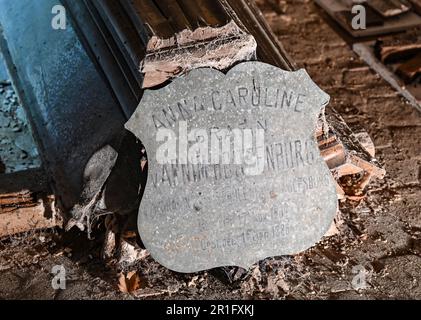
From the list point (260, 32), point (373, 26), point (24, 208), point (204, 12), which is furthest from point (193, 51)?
point (373, 26)

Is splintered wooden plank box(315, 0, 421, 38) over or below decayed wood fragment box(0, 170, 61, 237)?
below

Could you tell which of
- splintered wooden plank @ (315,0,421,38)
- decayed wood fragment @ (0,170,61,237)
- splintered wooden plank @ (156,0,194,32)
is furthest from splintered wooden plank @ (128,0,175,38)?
splintered wooden plank @ (315,0,421,38)

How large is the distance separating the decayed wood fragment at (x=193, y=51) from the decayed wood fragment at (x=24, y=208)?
970 millimetres

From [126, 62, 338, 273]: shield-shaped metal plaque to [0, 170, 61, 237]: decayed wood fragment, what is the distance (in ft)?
2.47

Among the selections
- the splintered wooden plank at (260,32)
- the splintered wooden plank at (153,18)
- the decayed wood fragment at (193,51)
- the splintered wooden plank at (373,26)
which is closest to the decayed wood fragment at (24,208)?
the decayed wood fragment at (193,51)

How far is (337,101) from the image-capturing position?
535 centimetres

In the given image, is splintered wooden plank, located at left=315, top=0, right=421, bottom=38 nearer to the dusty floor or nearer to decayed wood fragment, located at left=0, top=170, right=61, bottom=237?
the dusty floor

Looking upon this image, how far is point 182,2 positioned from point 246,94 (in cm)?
64

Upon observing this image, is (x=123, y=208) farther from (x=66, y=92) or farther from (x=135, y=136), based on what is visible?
(x=66, y=92)

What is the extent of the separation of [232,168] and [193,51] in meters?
0.62

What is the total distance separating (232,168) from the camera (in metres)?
3.70

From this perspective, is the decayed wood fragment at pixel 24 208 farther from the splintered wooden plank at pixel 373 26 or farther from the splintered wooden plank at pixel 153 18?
the splintered wooden plank at pixel 373 26

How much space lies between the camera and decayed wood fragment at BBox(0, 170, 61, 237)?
4059 mm

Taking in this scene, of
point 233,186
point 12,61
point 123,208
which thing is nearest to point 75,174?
point 123,208
